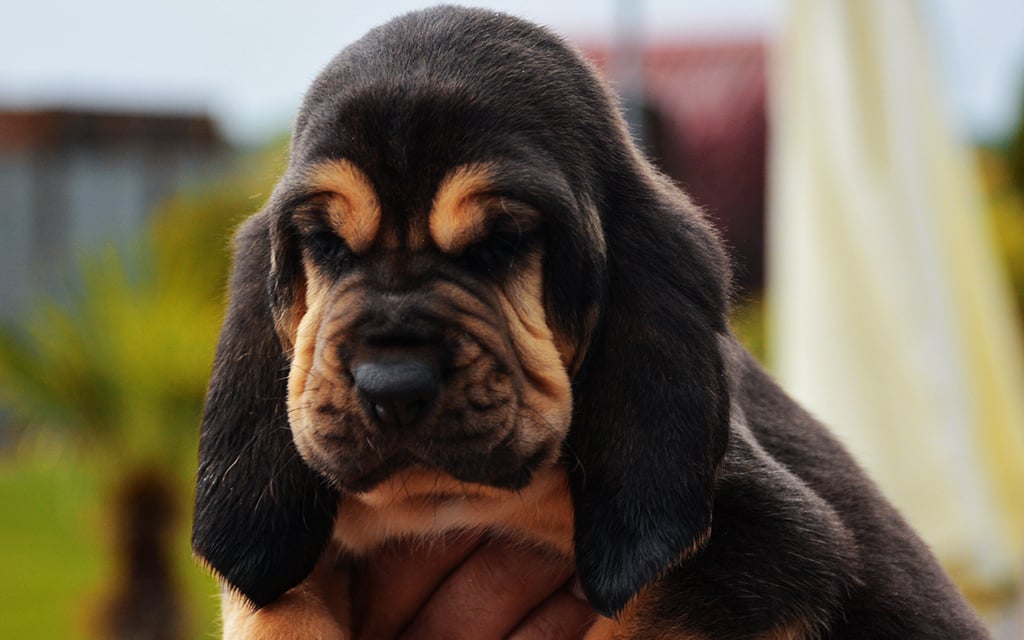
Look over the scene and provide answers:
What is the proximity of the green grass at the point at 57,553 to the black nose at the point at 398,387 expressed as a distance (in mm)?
9344

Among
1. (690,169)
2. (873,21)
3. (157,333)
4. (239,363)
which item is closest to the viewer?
(239,363)

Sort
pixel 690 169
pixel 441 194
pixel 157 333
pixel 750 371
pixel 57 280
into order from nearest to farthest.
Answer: pixel 441 194 → pixel 750 371 → pixel 157 333 → pixel 57 280 → pixel 690 169

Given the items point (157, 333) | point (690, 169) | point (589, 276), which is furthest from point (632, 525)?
point (690, 169)

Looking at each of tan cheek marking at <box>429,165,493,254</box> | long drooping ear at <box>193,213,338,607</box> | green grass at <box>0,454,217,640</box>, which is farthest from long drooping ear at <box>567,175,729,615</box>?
green grass at <box>0,454,217,640</box>

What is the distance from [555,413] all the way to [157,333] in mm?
8313

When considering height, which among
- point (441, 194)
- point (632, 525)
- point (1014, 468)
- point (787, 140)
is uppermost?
point (441, 194)

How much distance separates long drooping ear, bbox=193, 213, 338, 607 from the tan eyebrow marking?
48cm

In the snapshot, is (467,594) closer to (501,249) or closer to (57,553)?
(501,249)

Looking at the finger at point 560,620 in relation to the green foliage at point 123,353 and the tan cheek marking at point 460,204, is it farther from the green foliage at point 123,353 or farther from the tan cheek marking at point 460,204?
the green foliage at point 123,353

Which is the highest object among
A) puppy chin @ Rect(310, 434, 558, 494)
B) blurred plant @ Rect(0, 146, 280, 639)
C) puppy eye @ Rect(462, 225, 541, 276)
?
puppy eye @ Rect(462, 225, 541, 276)

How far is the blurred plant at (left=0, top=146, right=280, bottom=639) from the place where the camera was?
36.1 feet

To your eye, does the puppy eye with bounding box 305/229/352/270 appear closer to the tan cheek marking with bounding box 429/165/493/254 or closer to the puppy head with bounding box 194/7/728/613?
the puppy head with bounding box 194/7/728/613

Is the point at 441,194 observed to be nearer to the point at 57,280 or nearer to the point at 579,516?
the point at 579,516

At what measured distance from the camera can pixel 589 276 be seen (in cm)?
331
